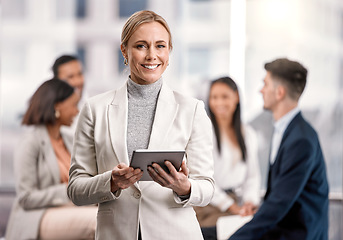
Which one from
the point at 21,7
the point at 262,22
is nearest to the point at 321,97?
the point at 262,22

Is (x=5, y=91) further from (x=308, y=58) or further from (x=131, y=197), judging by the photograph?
(x=131, y=197)

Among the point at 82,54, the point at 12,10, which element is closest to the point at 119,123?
the point at 82,54

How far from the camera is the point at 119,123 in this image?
6.25 feet

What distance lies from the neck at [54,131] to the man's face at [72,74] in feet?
2.86

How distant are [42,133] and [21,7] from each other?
1.84 metres

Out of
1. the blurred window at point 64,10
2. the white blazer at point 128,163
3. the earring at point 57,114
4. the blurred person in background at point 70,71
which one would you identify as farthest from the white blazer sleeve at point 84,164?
the blurred window at point 64,10

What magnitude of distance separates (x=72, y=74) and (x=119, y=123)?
3.20m

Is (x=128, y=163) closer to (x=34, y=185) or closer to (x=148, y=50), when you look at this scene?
(x=148, y=50)

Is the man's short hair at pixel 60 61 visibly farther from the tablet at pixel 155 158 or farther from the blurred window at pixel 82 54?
the tablet at pixel 155 158

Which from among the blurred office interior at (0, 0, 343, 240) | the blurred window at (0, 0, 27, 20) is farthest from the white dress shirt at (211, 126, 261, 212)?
the blurred window at (0, 0, 27, 20)

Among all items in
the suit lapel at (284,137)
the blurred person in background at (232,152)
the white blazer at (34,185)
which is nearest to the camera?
the suit lapel at (284,137)

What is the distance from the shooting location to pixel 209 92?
494cm

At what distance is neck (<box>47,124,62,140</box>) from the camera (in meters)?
4.07

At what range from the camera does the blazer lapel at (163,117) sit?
73.9 inches
